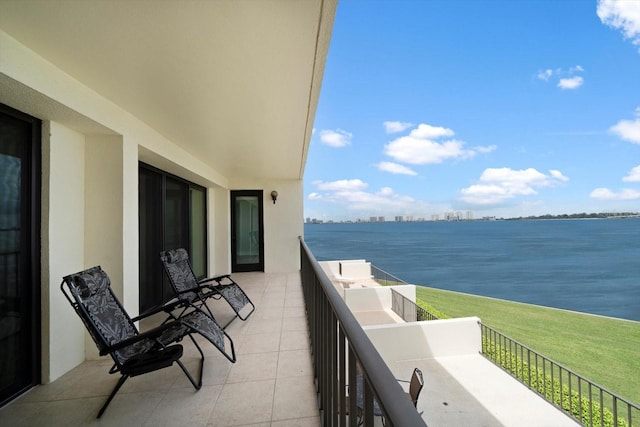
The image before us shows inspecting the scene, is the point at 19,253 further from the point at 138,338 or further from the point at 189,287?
the point at 189,287

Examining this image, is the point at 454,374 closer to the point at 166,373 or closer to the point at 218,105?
the point at 166,373

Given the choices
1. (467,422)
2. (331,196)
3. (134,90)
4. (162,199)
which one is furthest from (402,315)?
(331,196)

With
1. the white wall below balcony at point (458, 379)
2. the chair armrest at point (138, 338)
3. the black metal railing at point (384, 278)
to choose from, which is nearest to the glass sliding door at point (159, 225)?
the chair armrest at point (138, 338)

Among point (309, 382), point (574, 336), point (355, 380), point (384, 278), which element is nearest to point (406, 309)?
point (384, 278)

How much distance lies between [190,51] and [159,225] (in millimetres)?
3004

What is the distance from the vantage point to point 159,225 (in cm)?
404

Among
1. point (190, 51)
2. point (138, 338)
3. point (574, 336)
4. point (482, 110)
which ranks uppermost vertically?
point (482, 110)

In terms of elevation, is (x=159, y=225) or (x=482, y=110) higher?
(x=482, y=110)

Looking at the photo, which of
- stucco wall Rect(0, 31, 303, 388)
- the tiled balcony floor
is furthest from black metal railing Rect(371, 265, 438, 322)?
stucco wall Rect(0, 31, 303, 388)

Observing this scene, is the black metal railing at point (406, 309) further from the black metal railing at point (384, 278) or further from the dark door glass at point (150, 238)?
the dark door glass at point (150, 238)

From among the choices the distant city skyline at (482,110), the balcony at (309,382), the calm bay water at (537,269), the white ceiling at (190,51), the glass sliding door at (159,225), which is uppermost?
the distant city skyline at (482,110)

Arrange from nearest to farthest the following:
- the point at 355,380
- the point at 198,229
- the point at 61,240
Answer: the point at 355,380 < the point at 61,240 < the point at 198,229

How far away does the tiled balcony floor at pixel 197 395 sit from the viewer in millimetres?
1799

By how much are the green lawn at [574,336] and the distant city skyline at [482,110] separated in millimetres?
11331
